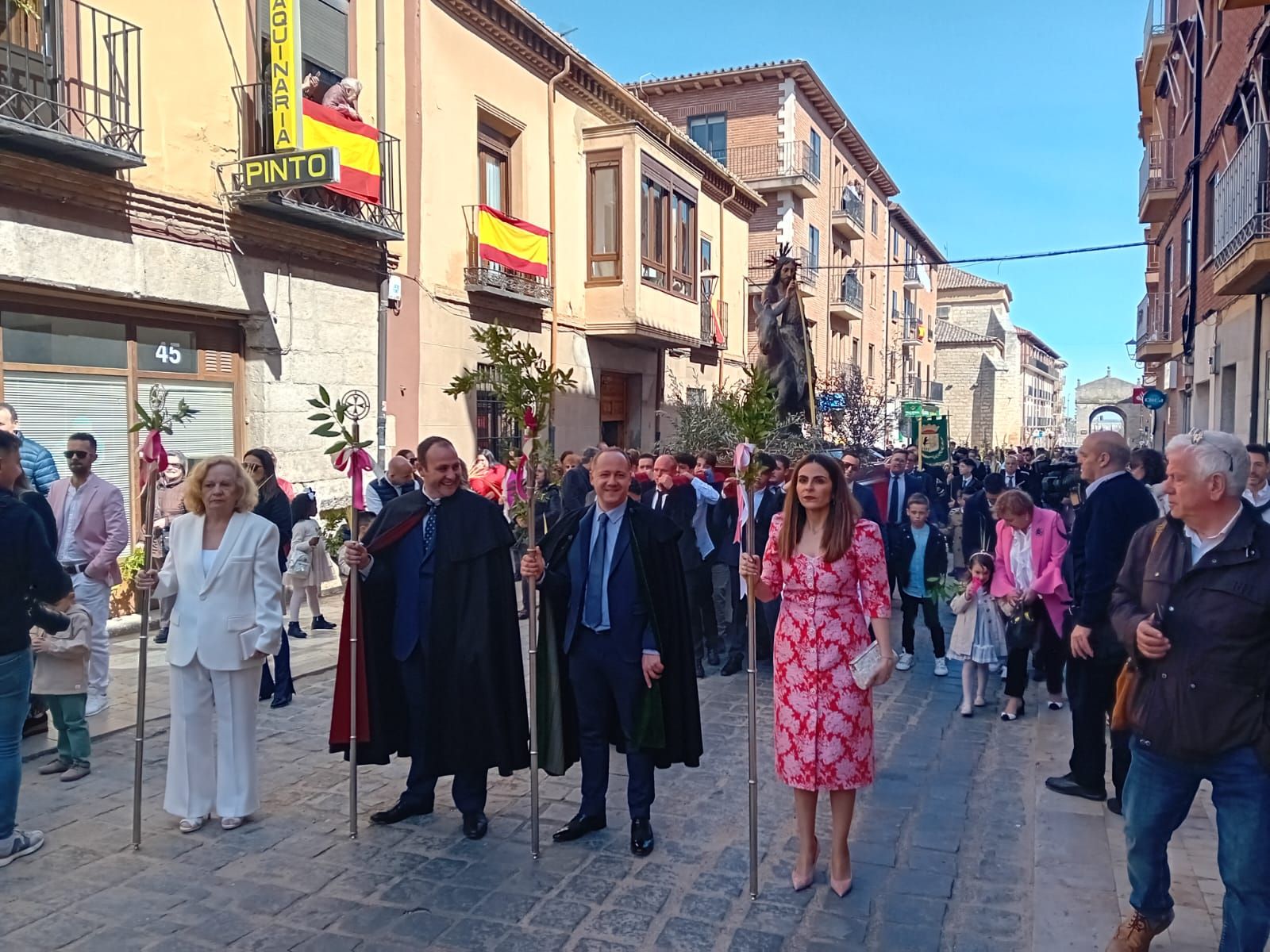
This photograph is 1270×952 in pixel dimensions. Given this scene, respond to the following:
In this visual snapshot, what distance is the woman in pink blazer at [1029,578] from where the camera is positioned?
6.63 meters

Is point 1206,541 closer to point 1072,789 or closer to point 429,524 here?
point 1072,789

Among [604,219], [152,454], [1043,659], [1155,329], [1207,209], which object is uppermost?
[604,219]

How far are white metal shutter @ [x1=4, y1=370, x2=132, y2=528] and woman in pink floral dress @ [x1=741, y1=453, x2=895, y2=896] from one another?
23.2 feet

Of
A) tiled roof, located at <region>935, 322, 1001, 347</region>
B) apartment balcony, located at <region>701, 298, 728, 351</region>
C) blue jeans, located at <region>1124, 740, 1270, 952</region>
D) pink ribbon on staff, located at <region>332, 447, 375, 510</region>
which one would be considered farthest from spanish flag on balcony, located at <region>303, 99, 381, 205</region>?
tiled roof, located at <region>935, 322, 1001, 347</region>

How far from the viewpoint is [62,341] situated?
31.1 feet

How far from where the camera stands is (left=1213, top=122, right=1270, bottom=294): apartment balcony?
9914 mm

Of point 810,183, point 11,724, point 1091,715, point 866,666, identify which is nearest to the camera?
point 866,666

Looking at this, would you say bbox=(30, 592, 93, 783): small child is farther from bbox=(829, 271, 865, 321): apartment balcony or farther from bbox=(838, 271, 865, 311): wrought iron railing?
bbox=(838, 271, 865, 311): wrought iron railing

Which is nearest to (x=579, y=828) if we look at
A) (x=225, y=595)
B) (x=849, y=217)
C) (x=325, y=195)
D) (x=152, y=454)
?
(x=225, y=595)

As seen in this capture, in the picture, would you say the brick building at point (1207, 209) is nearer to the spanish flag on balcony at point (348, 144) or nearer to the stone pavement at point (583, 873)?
the stone pavement at point (583, 873)

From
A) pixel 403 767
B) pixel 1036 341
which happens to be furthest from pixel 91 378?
pixel 1036 341

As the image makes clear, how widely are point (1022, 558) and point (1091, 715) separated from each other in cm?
183

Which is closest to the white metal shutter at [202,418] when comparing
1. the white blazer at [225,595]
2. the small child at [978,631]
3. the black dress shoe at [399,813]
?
the white blazer at [225,595]

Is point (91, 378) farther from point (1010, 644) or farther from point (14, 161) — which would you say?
point (1010, 644)
